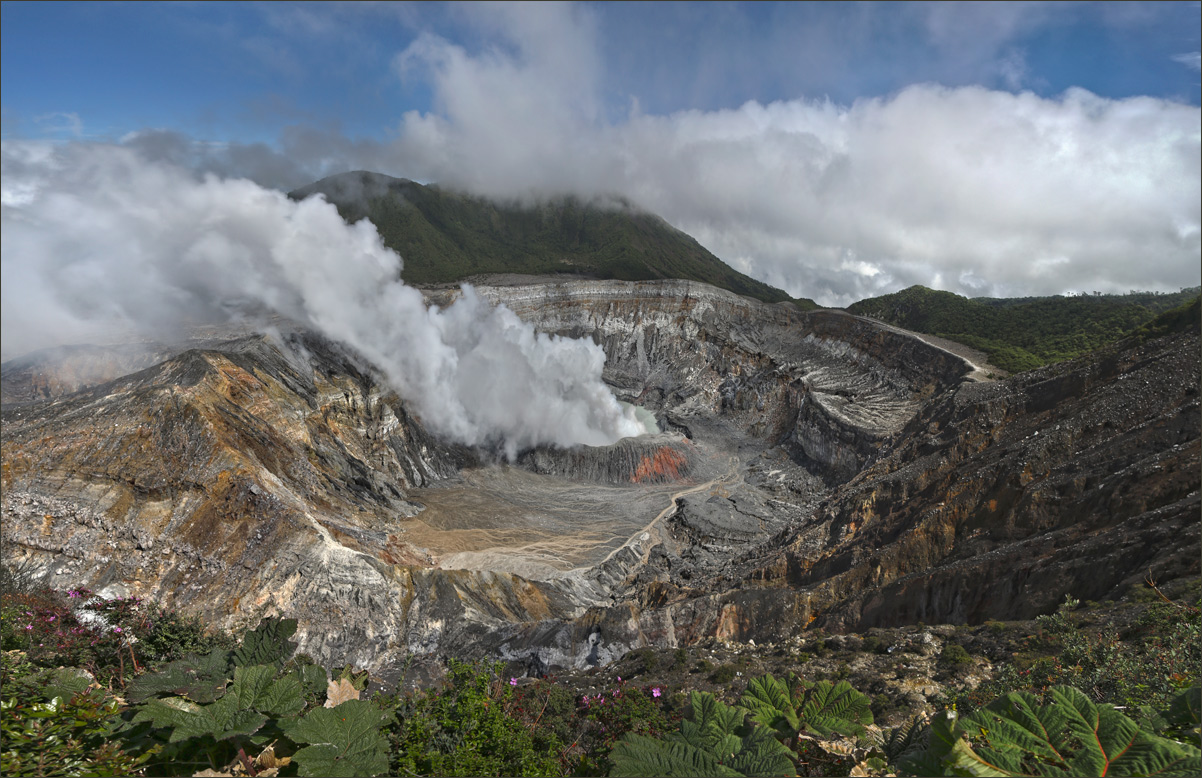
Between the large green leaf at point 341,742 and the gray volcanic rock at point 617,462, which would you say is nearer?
the large green leaf at point 341,742

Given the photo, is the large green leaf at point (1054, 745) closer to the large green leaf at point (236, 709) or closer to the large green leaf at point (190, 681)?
the large green leaf at point (236, 709)

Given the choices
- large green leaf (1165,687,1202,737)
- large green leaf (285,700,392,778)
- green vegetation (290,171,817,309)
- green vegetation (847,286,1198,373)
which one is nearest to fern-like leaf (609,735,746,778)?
large green leaf (285,700,392,778)

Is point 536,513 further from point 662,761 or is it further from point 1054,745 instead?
point 1054,745

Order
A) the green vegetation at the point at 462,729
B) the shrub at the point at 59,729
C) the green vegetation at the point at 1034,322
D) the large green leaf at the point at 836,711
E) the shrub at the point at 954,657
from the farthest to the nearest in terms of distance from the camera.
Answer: the green vegetation at the point at 1034,322 → the shrub at the point at 954,657 → the large green leaf at the point at 836,711 → the shrub at the point at 59,729 → the green vegetation at the point at 462,729

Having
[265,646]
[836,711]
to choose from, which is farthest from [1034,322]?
[265,646]

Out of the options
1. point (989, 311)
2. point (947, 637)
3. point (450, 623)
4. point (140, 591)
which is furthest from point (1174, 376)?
point (989, 311)

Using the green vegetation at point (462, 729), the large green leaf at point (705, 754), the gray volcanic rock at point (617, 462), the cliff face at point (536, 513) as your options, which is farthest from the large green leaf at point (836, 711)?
the gray volcanic rock at point (617, 462)

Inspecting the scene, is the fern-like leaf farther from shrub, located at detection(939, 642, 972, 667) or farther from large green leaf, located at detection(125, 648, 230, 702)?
shrub, located at detection(939, 642, 972, 667)
